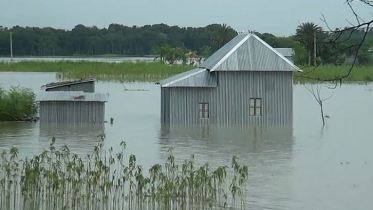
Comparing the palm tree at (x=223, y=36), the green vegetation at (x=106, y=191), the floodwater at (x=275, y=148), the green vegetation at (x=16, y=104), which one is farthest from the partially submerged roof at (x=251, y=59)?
the palm tree at (x=223, y=36)

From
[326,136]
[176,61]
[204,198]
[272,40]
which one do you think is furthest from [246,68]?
[272,40]

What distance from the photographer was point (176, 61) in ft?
250

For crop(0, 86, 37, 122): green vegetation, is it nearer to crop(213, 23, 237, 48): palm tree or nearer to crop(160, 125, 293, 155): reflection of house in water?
crop(160, 125, 293, 155): reflection of house in water

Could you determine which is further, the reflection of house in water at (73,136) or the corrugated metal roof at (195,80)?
the corrugated metal roof at (195,80)

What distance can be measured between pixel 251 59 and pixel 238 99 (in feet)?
4.63

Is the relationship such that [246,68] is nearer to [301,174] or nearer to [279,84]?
[279,84]

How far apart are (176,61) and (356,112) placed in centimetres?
4150

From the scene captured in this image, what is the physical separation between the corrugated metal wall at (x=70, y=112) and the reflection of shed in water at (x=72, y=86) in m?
2.51

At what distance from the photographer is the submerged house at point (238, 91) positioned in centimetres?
2691

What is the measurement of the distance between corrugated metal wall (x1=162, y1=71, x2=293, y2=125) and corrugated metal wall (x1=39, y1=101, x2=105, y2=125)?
2568 mm

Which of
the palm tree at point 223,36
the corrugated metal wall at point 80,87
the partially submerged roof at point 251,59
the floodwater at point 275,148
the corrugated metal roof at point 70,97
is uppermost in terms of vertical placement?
the palm tree at point 223,36

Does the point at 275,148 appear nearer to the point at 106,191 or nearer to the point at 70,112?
the point at 70,112

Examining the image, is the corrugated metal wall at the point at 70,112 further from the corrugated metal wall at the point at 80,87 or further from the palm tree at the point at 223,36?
the palm tree at the point at 223,36

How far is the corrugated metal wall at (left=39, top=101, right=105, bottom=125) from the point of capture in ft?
88.5
